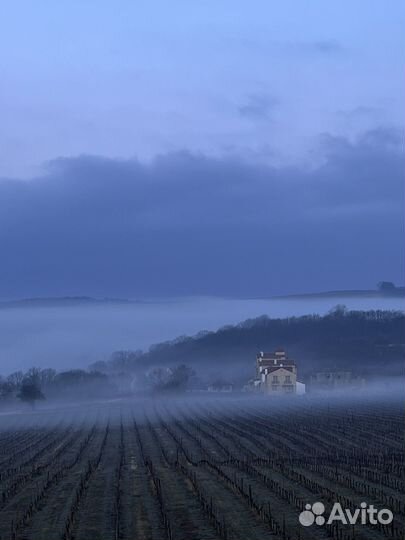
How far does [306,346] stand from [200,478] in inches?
5018

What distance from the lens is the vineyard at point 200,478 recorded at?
2394 centimetres

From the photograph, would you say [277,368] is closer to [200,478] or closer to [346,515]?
[200,478]

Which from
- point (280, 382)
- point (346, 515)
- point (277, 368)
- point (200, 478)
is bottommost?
point (346, 515)

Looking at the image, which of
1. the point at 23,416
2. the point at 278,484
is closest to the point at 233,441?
the point at 278,484

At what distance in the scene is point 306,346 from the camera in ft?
520

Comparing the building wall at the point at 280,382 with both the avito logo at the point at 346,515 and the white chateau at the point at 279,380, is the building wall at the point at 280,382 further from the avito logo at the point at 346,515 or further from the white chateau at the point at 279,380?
the avito logo at the point at 346,515

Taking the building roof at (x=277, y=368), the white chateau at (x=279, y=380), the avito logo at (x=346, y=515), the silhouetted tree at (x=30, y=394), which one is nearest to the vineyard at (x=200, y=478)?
the avito logo at (x=346, y=515)

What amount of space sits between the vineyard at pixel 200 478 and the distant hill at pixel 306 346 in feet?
230

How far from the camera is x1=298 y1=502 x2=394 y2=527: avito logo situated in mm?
23875

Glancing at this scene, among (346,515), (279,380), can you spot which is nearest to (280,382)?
(279,380)

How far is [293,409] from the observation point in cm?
7475

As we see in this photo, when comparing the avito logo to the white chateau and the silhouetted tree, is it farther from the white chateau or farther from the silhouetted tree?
the white chateau

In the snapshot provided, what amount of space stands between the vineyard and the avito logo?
0.25m

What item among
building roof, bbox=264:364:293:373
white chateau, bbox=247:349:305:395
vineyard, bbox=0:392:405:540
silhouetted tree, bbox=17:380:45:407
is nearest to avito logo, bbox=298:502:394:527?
vineyard, bbox=0:392:405:540
